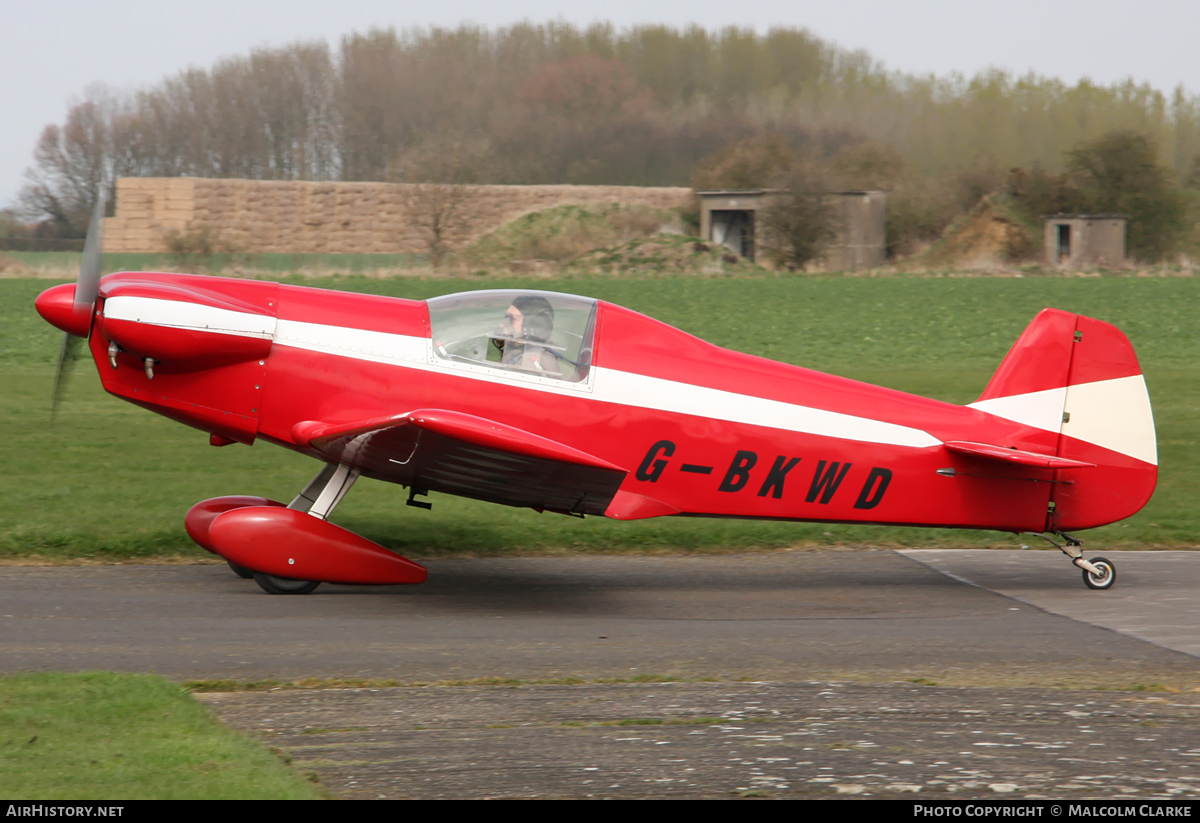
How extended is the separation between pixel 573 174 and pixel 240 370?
58832 mm

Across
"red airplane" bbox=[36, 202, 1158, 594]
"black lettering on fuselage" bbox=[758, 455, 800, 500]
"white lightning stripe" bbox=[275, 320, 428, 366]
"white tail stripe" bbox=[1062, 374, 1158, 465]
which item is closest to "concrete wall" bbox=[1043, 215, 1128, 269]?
"white tail stripe" bbox=[1062, 374, 1158, 465]

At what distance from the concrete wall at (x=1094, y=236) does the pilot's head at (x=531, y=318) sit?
4755 centimetres

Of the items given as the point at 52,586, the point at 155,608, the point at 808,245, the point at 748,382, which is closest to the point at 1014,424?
the point at 748,382

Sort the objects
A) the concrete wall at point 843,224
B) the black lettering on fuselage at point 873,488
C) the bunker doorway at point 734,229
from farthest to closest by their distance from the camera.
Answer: the bunker doorway at point 734,229, the concrete wall at point 843,224, the black lettering on fuselage at point 873,488

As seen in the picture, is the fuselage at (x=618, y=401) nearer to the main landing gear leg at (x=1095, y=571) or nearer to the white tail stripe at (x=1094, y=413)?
the white tail stripe at (x=1094, y=413)

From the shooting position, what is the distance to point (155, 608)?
693cm

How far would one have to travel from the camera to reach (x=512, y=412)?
7211 millimetres

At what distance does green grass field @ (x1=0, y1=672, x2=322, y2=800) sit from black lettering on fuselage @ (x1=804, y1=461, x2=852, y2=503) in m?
4.35

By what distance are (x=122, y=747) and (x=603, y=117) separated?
64830mm

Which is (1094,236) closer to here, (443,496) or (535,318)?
(443,496)

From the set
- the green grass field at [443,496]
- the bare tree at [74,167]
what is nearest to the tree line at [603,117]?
the bare tree at [74,167]

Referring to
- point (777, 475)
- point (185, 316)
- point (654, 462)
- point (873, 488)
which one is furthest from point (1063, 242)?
point (185, 316)

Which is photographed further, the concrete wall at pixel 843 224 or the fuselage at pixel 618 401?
the concrete wall at pixel 843 224

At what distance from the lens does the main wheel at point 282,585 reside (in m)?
7.29
